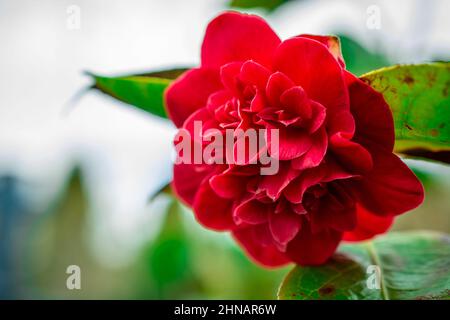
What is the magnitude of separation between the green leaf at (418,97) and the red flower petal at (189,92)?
148mm

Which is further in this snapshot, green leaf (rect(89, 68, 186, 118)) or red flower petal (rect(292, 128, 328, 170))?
green leaf (rect(89, 68, 186, 118))

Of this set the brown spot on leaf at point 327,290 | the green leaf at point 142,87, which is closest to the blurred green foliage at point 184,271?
the green leaf at point 142,87

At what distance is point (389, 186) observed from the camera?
529 mm

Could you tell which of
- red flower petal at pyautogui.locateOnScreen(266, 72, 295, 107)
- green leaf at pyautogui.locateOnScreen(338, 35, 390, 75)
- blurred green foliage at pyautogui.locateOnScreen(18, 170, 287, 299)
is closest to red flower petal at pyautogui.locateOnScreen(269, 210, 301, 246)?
red flower petal at pyautogui.locateOnScreen(266, 72, 295, 107)

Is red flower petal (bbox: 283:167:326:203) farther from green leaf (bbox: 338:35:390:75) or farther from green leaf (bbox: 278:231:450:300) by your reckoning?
green leaf (bbox: 338:35:390:75)

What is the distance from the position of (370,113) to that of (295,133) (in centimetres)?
7

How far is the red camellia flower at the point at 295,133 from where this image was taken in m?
0.50

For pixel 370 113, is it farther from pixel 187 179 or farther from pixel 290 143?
pixel 187 179

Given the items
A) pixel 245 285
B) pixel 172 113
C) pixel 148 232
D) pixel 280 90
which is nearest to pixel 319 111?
pixel 280 90

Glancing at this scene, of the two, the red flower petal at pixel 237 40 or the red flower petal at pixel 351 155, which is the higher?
the red flower petal at pixel 237 40

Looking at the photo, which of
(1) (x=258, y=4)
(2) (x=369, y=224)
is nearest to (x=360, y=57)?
(1) (x=258, y=4)

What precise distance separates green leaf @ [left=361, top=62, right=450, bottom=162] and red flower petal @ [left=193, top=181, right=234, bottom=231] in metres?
0.18

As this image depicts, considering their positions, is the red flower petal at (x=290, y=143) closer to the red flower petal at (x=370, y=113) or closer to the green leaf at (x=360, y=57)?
the red flower petal at (x=370, y=113)

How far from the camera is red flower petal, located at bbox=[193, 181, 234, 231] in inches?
22.9
